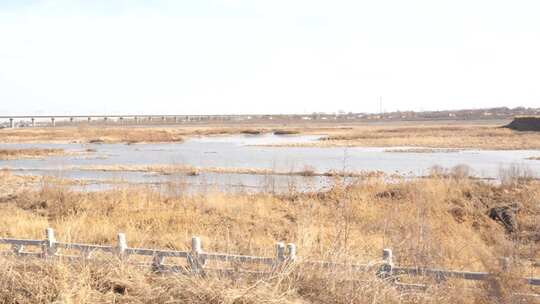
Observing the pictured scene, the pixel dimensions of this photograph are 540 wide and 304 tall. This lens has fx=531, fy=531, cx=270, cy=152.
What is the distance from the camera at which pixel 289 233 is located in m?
15.1

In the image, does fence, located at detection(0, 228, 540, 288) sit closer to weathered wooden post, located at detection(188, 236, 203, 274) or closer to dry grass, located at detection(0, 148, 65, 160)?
weathered wooden post, located at detection(188, 236, 203, 274)

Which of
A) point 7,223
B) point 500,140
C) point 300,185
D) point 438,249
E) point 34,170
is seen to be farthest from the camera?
point 500,140

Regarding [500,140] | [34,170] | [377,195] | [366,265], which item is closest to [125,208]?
[377,195]

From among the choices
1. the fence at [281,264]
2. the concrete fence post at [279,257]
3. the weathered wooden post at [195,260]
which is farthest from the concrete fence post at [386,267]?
the weathered wooden post at [195,260]

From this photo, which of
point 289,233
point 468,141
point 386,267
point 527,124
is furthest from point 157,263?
point 527,124

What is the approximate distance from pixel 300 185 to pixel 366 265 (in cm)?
1832

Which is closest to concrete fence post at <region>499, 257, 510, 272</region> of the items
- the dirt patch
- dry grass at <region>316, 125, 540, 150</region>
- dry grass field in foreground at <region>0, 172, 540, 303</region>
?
dry grass field in foreground at <region>0, 172, 540, 303</region>

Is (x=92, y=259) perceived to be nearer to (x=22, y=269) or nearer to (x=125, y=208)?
(x=22, y=269)

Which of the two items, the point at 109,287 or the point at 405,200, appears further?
the point at 405,200

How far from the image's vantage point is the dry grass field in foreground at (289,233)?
616cm

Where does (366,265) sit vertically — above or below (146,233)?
above

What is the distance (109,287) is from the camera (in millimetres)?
6551

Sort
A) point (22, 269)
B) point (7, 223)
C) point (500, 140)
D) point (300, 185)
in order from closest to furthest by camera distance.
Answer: point (22, 269), point (7, 223), point (300, 185), point (500, 140)

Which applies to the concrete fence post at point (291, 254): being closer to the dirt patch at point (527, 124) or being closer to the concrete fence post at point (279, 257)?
the concrete fence post at point (279, 257)
